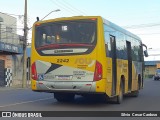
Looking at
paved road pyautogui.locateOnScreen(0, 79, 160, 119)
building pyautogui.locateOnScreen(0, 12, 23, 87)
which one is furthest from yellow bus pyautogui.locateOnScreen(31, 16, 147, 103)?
building pyautogui.locateOnScreen(0, 12, 23, 87)

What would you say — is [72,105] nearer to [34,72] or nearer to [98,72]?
[34,72]

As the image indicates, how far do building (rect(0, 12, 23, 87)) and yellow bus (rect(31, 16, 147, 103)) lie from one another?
23667 millimetres

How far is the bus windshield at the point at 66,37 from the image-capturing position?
14281mm

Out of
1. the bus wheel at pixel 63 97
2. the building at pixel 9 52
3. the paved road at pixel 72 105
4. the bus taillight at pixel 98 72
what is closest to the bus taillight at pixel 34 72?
the paved road at pixel 72 105

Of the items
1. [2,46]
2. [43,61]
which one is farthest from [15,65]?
[43,61]

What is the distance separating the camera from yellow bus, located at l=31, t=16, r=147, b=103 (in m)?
14.0

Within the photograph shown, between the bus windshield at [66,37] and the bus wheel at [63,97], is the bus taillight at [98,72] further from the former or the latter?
the bus wheel at [63,97]

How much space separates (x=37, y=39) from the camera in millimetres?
15188

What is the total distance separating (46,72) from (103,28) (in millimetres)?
2721

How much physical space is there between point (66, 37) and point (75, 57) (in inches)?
35.5

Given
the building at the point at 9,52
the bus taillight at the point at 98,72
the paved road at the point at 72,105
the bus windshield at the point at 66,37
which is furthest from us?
the building at the point at 9,52

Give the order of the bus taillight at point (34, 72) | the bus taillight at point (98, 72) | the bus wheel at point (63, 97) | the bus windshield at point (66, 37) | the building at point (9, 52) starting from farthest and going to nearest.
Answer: the building at point (9, 52) → the bus wheel at point (63, 97) → the bus taillight at point (34, 72) → the bus windshield at point (66, 37) → the bus taillight at point (98, 72)

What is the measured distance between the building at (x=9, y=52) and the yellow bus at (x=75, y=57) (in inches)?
932

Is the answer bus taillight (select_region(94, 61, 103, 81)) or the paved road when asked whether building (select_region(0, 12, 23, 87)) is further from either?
bus taillight (select_region(94, 61, 103, 81))
